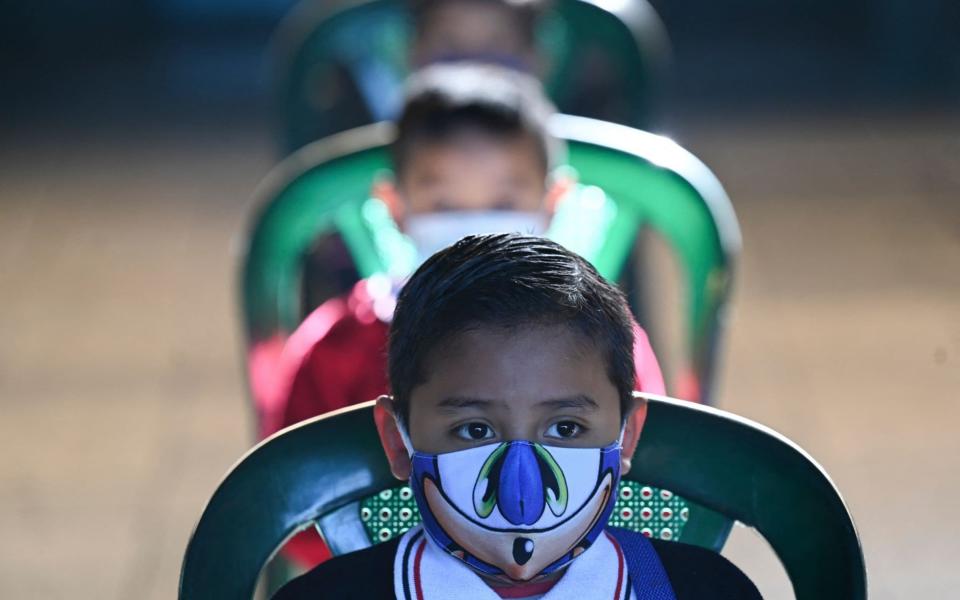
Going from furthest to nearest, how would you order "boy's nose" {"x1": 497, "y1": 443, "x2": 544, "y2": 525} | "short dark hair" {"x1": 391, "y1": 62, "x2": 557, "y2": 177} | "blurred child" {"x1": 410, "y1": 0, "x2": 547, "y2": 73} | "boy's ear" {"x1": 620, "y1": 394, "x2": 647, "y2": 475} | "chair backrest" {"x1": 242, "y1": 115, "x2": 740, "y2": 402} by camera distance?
1. "blurred child" {"x1": 410, "y1": 0, "x2": 547, "y2": 73}
2. "chair backrest" {"x1": 242, "y1": 115, "x2": 740, "y2": 402}
3. "short dark hair" {"x1": 391, "y1": 62, "x2": 557, "y2": 177}
4. "boy's ear" {"x1": 620, "y1": 394, "x2": 647, "y2": 475}
5. "boy's nose" {"x1": 497, "y1": 443, "x2": 544, "y2": 525}

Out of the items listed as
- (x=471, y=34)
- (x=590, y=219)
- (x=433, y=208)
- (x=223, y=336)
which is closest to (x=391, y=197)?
(x=433, y=208)

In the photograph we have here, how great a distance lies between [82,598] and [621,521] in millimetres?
1656

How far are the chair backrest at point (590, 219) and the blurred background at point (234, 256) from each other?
237 millimetres

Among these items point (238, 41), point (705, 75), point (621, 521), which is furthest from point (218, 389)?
point (238, 41)

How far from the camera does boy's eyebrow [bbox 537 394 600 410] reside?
3.73 feet

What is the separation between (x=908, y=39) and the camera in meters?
6.16

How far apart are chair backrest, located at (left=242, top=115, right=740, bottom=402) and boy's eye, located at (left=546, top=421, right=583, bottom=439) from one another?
101 centimetres

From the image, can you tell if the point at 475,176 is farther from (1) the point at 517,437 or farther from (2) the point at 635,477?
(1) the point at 517,437

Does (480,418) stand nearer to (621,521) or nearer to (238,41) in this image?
(621,521)

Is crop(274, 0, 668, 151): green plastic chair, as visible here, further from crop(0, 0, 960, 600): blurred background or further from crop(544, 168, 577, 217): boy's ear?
crop(544, 168, 577, 217): boy's ear

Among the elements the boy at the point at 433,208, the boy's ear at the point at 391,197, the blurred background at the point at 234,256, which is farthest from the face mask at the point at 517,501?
the blurred background at the point at 234,256

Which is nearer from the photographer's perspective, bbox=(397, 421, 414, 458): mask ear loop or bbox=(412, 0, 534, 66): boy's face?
bbox=(397, 421, 414, 458): mask ear loop

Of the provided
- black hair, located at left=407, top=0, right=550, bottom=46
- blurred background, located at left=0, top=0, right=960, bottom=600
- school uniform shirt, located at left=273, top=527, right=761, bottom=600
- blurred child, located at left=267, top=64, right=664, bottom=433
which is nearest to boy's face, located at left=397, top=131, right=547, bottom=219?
blurred child, located at left=267, top=64, right=664, bottom=433

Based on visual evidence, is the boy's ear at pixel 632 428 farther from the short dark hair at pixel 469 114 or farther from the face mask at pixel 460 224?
the short dark hair at pixel 469 114
